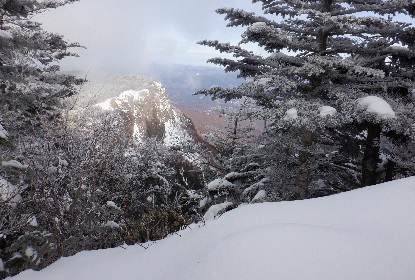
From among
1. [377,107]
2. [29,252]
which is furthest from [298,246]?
[377,107]

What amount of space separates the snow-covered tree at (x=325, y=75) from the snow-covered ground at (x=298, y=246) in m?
2.56

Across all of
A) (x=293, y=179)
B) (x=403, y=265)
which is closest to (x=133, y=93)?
(x=293, y=179)

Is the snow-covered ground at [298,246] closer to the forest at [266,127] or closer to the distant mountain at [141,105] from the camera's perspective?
the forest at [266,127]

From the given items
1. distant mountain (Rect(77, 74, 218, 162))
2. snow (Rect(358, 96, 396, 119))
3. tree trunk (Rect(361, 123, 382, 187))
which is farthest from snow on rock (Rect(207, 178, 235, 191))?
distant mountain (Rect(77, 74, 218, 162))

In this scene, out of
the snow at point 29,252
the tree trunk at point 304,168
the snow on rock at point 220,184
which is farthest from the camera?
the snow on rock at point 220,184

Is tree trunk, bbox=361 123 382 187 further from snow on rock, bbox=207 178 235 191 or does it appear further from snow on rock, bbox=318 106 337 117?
snow on rock, bbox=207 178 235 191

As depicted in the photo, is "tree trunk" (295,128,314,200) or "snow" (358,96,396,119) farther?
"tree trunk" (295,128,314,200)

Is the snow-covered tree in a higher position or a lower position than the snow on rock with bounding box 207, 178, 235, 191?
higher

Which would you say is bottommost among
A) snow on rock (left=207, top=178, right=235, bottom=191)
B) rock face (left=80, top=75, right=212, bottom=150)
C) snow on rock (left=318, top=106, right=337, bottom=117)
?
rock face (left=80, top=75, right=212, bottom=150)

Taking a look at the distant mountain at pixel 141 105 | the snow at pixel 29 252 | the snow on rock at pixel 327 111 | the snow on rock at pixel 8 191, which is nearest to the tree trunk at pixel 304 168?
the snow on rock at pixel 327 111

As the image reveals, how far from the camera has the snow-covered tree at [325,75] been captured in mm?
5844

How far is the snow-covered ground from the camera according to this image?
7.05 feet

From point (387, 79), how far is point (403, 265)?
6.25m

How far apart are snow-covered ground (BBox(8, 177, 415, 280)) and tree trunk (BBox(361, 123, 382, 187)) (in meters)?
5.14
